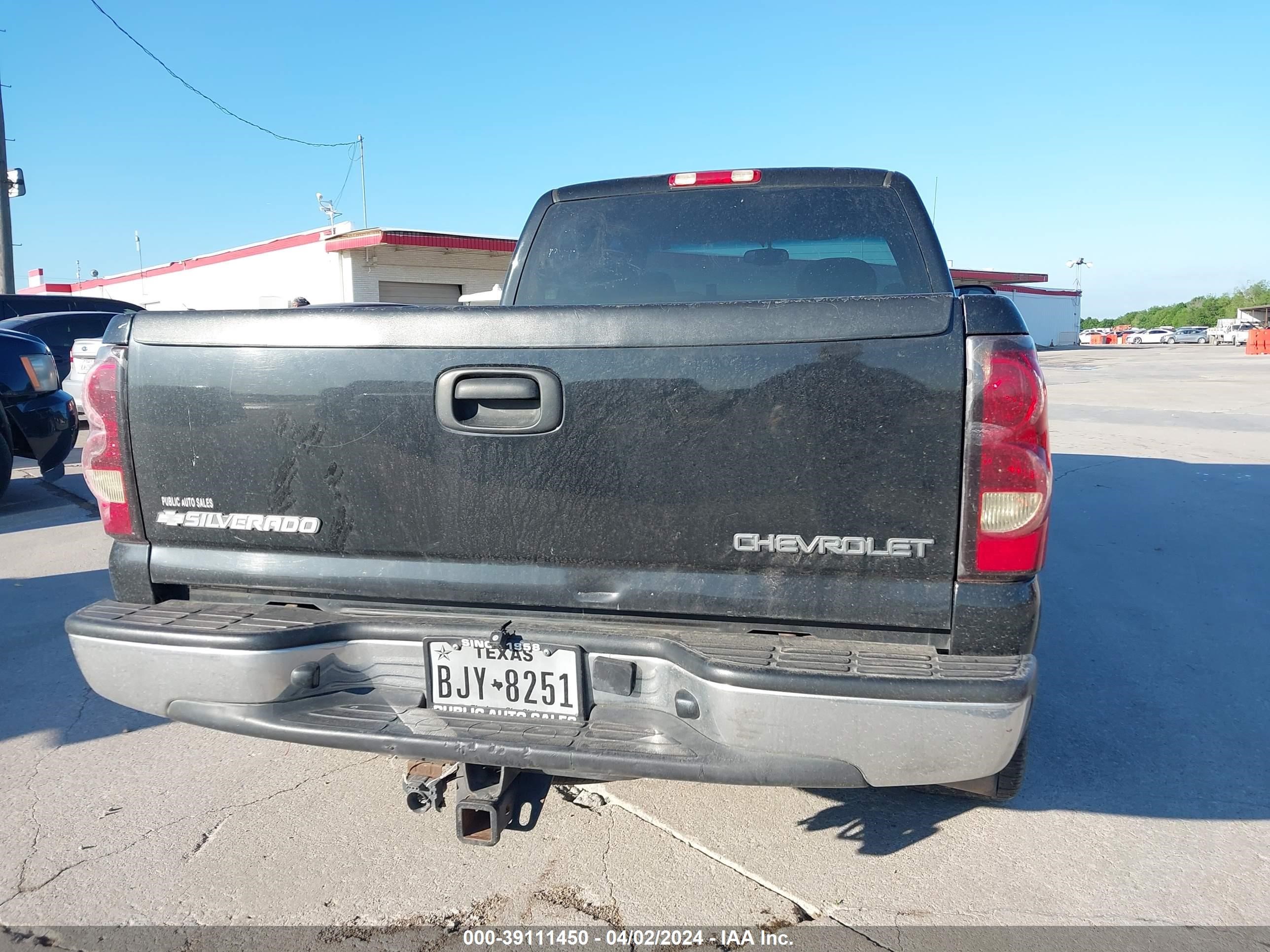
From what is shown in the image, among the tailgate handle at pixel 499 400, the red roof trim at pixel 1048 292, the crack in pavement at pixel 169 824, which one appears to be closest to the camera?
the tailgate handle at pixel 499 400

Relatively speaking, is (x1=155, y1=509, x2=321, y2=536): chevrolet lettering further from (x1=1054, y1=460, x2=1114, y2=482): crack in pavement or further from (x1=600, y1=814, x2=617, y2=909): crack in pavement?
(x1=1054, y1=460, x2=1114, y2=482): crack in pavement

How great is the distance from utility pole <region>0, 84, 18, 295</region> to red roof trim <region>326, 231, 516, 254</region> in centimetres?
667

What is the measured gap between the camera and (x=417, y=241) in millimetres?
21547

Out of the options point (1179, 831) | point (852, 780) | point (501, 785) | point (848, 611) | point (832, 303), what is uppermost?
point (832, 303)

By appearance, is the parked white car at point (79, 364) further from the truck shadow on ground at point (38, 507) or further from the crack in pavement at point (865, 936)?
the crack in pavement at point (865, 936)

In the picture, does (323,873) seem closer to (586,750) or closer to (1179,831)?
(586,750)

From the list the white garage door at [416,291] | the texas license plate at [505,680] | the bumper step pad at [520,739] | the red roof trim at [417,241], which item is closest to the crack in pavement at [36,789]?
the bumper step pad at [520,739]

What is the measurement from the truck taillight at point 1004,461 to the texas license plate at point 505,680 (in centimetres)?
101

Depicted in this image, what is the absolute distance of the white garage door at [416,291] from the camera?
23609mm

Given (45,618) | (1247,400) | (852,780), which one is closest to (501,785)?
(852,780)

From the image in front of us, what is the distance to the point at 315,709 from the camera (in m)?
2.49

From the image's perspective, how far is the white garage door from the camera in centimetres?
2361

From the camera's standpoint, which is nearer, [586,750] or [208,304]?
[586,750]

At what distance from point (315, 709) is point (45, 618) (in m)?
3.44
